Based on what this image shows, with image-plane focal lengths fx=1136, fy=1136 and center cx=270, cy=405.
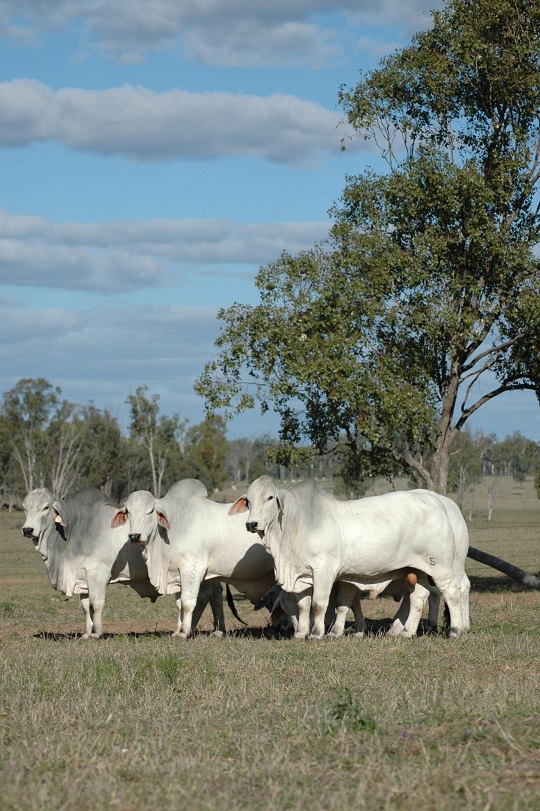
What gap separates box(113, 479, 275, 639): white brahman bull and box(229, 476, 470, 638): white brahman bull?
0.67m

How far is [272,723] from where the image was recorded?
311 inches

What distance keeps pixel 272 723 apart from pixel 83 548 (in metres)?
7.86

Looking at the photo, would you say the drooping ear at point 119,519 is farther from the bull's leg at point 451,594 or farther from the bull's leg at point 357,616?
the bull's leg at point 451,594

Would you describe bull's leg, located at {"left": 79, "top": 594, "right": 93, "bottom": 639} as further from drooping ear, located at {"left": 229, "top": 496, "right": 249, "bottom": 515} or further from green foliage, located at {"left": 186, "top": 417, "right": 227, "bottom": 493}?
green foliage, located at {"left": 186, "top": 417, "right": 227, "bottom": 493}

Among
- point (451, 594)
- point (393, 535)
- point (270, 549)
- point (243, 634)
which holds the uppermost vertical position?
point (393, 535)

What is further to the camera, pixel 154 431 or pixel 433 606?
pixel 154 431

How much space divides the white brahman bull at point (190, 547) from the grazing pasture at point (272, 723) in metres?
0.83

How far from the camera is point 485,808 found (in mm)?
5691

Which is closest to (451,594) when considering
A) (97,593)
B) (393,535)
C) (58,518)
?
(393,535)

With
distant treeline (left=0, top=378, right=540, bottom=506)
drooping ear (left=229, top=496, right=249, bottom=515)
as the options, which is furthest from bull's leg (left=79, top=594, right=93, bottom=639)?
distant treeline (left=0, top=378, right=540, bottom=506)

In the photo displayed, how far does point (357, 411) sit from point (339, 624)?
7914mm

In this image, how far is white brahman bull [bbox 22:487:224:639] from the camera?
600 inches

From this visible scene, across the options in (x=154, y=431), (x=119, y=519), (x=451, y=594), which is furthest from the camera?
(x=154, y=431)

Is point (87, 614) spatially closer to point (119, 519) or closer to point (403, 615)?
point (119, 519)
